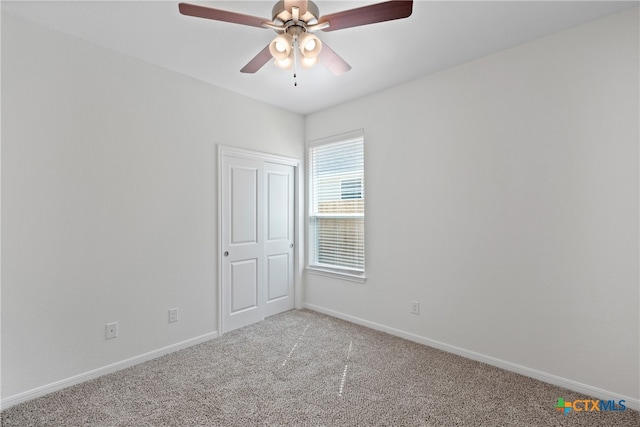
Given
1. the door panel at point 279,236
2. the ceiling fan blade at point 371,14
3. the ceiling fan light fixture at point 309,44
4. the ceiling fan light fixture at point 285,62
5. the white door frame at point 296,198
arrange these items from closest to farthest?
the ceiling fan blade at point 371,14, the ceiling fan light fixture at point 309,44, the ceiling fan light fixture at point 285,62, the white door frame at point 296,198, the door panel at point 279,236

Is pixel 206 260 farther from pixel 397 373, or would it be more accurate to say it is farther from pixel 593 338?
pixel 593 338

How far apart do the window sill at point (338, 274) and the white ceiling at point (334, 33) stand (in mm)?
2141

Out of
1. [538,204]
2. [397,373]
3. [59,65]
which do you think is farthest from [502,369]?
[59,65]

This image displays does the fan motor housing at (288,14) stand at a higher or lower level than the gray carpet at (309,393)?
higher

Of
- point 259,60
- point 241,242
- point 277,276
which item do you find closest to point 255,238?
point 241,242

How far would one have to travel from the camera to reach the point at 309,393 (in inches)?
87.5

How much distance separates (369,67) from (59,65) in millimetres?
2470

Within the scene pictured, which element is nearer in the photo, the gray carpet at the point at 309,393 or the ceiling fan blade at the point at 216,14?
the ceiling fan blade at the point at 216,14

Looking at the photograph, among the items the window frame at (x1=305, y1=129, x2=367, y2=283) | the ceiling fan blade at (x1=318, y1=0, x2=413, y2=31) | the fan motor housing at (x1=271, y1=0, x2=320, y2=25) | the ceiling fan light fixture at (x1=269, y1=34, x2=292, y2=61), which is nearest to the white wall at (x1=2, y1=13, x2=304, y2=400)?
the window frame at (x1=305, y1=129, x2=367, y2=283)

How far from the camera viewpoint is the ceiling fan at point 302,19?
1606 millimetres

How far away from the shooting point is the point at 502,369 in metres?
2.55

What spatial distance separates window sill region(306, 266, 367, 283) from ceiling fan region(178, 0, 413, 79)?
2405 millimetres

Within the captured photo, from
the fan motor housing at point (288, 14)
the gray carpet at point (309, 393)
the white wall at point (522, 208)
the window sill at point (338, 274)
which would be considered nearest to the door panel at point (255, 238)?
the window sill at point (338, 274)

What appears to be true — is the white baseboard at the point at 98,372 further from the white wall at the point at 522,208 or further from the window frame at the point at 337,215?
the white wall at the point at 522,208
